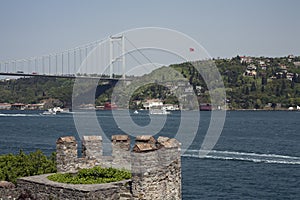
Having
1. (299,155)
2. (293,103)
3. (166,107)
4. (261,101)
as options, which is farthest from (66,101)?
(299,155)

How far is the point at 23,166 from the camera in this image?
45.7ft

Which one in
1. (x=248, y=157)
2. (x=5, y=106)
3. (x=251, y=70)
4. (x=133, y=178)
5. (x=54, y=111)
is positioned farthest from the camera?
(x=251, y=70)

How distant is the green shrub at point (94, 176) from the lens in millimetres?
10375

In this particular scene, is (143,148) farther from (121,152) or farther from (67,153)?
(67,153)

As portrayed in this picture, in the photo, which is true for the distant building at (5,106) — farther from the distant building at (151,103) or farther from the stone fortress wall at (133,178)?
the stone fortress wall at (133,178)

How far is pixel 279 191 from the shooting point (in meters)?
28.0

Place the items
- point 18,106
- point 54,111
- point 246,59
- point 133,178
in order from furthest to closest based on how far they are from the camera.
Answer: point 246,59, point 18,106, point 54,111, point 133,178

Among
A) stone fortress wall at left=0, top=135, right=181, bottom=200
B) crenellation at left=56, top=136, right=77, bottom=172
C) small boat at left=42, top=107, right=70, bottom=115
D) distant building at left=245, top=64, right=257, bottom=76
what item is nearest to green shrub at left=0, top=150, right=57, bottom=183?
crenellation at left=56, top=136, right=77, bottom=172

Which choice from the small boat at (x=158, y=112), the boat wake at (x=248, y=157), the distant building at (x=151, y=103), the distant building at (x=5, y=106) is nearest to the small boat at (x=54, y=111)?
the distant building at (x=5, y=106)

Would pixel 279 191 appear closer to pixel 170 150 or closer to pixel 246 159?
pixel 246 159

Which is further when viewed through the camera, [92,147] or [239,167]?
[239,167]

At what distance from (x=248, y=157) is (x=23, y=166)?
28134 mm

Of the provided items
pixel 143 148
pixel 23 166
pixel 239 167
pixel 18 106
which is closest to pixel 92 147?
pixel 143 148

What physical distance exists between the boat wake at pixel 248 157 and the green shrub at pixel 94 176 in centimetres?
2825
